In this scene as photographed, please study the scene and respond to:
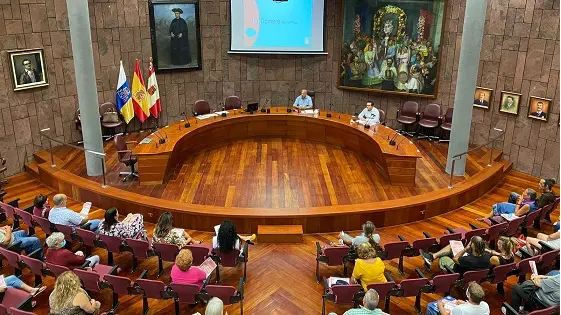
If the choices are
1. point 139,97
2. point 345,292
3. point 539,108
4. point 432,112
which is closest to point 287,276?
point 345,292

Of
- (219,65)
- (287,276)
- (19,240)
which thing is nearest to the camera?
(19,240)

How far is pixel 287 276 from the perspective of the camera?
21.6ft

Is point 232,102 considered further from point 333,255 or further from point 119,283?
point 119,283

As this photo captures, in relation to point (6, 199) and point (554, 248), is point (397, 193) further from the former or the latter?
point (6, 199)

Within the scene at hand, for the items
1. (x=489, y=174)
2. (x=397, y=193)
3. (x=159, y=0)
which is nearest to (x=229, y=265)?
(x=397, y=193)

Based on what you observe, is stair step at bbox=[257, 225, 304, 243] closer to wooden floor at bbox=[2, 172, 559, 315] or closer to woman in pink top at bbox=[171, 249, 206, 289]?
wooden floor at bbox=[2, 172, 559, 315]

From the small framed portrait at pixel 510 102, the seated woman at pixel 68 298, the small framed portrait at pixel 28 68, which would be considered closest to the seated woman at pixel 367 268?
the seated woman at pixel 68 298

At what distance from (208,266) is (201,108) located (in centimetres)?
746

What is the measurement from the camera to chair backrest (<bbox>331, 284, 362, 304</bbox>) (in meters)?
5.32

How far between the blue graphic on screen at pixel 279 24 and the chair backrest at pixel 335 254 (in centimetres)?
814

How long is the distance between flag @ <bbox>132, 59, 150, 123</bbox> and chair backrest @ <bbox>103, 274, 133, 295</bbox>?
7.24 meters

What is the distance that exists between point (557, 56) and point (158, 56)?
910 centimetres

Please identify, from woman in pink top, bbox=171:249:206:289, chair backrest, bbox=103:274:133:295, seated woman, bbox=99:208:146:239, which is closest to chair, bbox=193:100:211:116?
seated woman, bbox=99:208:146:239

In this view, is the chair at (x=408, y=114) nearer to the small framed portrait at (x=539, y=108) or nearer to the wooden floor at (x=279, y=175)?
the wooden floor at (x=279, y=175)
